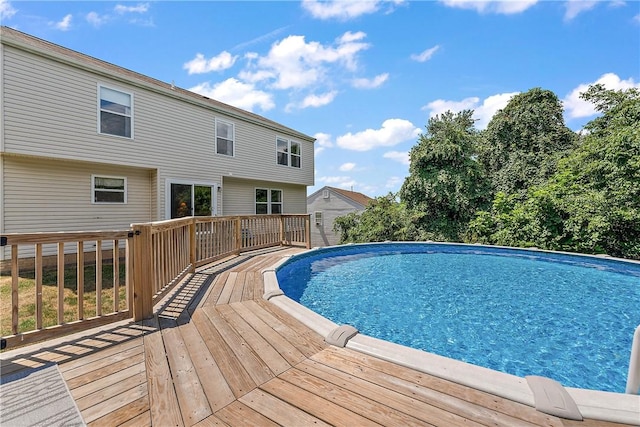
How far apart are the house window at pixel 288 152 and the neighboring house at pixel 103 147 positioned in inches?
45.2

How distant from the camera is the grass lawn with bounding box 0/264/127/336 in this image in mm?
3838

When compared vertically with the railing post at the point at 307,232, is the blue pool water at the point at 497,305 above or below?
below

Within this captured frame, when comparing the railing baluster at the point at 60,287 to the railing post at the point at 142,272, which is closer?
the railing baluster at the point at 60,287

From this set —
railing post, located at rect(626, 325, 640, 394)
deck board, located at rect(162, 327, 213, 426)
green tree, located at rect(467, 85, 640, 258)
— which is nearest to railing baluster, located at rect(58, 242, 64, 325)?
deck board, located at rect(162, 327, 213, 426)

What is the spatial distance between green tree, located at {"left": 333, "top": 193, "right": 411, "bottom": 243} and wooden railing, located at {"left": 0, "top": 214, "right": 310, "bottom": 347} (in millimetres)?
4928

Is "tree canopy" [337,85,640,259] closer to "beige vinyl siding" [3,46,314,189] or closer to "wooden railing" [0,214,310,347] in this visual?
"wooden railing" [0,214,310,347]

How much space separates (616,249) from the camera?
797 centimetres

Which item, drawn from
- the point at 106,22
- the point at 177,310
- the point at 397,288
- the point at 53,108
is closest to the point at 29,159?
the point at 53,108

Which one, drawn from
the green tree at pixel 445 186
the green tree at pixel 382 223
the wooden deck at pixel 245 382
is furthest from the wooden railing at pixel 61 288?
the green tree at pixel 445 186

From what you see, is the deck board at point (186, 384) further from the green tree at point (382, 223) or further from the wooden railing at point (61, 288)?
the green tree at point (382, 223)

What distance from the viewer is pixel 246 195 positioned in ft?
38.7

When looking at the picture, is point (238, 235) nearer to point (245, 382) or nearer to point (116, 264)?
point (116, 264)

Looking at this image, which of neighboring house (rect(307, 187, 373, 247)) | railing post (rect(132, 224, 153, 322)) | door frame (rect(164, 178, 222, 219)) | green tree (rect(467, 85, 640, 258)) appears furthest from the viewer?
neighboring house (rect(307, 187, 373, 247))

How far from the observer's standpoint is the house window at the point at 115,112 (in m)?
7.55
